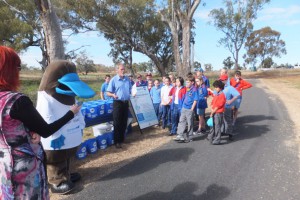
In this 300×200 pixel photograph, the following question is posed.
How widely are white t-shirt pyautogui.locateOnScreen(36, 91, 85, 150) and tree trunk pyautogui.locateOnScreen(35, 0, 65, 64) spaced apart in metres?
1.80

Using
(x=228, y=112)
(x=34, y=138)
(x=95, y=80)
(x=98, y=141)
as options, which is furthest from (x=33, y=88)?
(x=34, y=138)

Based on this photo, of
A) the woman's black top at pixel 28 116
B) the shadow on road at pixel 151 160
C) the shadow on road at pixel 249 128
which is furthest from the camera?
the shadow on road at pixel 249 128

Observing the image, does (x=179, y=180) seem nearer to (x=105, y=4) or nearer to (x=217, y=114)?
(x=217, y=114)

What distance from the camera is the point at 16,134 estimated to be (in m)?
2.18

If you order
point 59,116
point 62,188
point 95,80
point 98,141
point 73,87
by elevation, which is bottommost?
point 62,188

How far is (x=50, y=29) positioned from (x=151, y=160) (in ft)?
11.3

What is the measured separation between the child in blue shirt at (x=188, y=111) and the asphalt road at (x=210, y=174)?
0.99 ft

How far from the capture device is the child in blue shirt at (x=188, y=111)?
7.15 metres

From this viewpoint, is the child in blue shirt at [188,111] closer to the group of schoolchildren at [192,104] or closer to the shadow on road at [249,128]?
the group of schoolchildren at [192,104]

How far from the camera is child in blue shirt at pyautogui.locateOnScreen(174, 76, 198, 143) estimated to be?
7.15 m

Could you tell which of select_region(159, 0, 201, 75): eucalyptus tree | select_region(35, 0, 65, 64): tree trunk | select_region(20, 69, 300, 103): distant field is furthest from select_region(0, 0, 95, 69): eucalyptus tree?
select_region(159, 0, 201, 75): eucalyptus tree

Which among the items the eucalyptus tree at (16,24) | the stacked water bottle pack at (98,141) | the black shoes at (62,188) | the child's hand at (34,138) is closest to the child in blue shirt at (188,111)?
the stacked water bottle pack at (98,141)

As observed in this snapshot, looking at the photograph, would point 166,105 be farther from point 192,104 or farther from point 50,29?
point 50,29

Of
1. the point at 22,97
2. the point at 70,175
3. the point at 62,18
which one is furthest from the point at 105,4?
the point at 22,97
